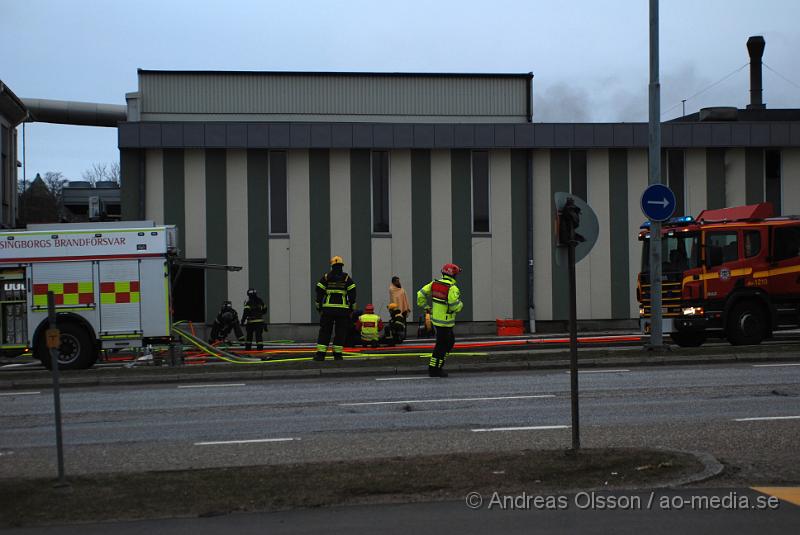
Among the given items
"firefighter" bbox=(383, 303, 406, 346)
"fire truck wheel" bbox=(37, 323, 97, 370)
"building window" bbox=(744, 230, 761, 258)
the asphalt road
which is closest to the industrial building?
"firefighter" bbox=(383, 303, 406, 346)

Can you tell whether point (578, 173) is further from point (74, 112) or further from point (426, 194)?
point (74, 112)

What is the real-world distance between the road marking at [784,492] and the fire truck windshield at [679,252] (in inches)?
508

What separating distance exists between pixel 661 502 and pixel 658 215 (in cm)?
1165

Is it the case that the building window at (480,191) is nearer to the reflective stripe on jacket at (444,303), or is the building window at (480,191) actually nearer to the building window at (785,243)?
the building window at (785,243)

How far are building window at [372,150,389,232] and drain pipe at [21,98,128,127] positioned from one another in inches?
890

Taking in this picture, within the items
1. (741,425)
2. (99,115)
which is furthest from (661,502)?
(99,115)

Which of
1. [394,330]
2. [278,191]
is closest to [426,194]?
[278,191]

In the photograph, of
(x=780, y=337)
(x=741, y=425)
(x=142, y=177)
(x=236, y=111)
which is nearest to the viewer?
(x=741, y=425)

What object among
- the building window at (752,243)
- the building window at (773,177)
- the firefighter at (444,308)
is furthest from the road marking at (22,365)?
the building window at (773,177)

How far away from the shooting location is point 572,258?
8.18 metres

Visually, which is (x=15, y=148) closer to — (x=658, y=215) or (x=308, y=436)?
(x=658, y=215)

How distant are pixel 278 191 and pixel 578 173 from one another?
31.9ft

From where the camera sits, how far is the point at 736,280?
19.1 metres

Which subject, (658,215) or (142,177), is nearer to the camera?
(658,215)
